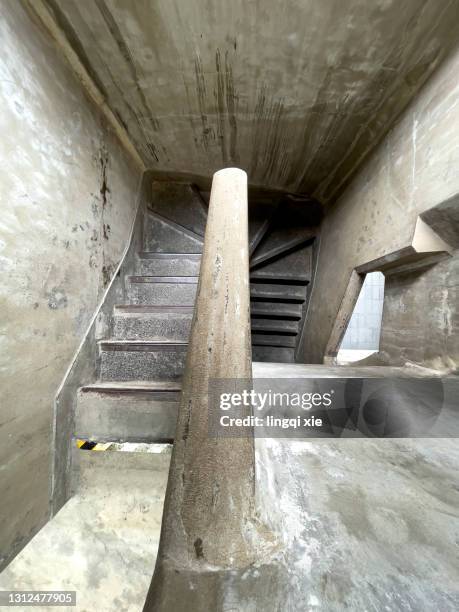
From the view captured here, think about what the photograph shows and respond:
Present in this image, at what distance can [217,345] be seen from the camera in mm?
683

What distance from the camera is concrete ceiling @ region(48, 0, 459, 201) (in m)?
1.32

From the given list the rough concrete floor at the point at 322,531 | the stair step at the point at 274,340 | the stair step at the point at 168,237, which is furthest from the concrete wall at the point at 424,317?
the stair step at the point at 168,237

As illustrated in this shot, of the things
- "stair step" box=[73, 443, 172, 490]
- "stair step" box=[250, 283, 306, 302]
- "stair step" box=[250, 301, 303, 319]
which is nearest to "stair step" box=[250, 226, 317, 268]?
"stair step" box=[250, 283, 306, 302]

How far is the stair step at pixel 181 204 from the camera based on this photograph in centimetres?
319

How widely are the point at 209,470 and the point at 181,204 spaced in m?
3.27

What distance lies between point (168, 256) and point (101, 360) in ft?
4.21

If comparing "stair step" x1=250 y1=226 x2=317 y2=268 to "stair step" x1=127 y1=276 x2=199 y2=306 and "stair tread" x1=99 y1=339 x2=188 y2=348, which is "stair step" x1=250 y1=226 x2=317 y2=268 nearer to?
"stair step" x1=127 y1=276 x2=199 y2=306

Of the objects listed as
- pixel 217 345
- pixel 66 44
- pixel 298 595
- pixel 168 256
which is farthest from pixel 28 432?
pixel 66 44

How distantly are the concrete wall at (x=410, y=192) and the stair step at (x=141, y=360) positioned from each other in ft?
5.87

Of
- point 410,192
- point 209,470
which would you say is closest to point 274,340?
point 410,192

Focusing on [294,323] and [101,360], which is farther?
[294,323]

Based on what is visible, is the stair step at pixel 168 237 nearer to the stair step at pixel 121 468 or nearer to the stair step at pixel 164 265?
the stair step at pixel 164 265

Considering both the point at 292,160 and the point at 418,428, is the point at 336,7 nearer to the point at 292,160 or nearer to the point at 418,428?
the point at 292,160

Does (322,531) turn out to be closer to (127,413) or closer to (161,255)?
(127,413)
